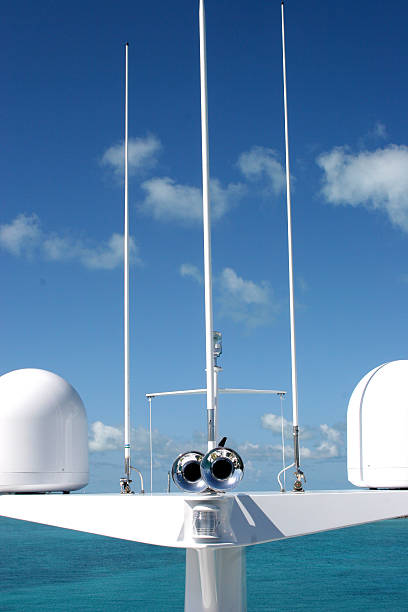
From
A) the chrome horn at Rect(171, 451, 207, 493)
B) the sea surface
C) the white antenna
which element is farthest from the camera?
the sea surface

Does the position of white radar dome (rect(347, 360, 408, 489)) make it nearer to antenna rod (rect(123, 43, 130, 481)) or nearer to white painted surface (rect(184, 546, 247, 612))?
white painted surface (rect(184, 546, 247, 612))

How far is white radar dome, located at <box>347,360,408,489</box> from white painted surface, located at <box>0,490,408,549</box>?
73cm

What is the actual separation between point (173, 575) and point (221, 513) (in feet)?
161

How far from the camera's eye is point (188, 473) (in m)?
7.84

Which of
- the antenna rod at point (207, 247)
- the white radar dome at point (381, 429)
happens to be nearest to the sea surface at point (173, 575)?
the white radar dome at point (381, 429)

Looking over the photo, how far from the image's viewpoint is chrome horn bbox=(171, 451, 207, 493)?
7816 millimetres

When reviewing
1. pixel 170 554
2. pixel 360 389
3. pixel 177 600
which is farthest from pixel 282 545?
pixel 360 389

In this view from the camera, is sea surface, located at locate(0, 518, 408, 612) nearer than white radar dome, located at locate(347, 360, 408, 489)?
No

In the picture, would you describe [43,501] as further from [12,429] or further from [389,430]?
[389,430]

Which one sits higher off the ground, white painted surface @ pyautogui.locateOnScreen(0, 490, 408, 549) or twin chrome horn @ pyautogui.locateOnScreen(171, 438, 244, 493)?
twin chrome horn @ pyautogui.locateOnScreen(171, 438, 244, 493)

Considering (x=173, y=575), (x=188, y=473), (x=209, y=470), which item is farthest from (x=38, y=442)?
(x=173, y=575)

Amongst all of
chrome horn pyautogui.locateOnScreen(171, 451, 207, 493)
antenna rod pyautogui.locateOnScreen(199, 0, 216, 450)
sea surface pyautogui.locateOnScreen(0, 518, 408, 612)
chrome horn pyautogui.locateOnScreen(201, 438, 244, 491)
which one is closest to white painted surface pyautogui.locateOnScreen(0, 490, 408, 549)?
chrome horn pyautogui.locateOnScreen(171, 451, 207, 493)

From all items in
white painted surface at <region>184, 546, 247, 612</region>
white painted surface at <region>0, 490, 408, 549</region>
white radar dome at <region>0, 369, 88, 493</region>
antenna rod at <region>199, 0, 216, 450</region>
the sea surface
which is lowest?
the sea surface

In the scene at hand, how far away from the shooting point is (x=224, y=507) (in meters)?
7.96
